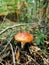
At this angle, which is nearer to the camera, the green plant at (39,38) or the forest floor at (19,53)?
the forest floor at (19,53)

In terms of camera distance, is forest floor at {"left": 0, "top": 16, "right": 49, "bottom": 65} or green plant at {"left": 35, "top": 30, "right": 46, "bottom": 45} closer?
forest floor at {"left": 0, "top": 16, "right": 49, "bottom": 65}

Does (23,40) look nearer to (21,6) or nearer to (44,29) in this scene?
(44,29)

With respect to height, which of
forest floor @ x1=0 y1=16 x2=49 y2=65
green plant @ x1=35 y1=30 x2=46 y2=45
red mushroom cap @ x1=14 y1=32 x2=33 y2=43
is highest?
red mushroom cap @ x1=14 y1=32 x2=33 y2=43

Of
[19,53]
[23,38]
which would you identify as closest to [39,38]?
[23,38]

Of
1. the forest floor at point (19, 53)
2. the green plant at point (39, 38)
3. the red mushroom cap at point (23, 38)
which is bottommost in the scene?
the forest floor at point (19, 53)

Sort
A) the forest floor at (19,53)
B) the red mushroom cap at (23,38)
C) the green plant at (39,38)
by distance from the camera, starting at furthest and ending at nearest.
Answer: the green plant at (39,38), the red mushroom cap at (23,38), the forest floor at (19,53)

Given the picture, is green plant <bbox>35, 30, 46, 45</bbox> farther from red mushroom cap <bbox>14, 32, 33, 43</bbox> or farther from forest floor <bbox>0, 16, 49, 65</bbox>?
red mushroom cap <bbox>14, 32, 33, 43</bbox>

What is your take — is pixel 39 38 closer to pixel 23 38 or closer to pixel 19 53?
pixel 23 38

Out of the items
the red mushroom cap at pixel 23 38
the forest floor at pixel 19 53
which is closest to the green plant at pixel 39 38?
the forest floor at pixel 19 53

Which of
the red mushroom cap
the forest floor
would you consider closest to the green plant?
the forest floor

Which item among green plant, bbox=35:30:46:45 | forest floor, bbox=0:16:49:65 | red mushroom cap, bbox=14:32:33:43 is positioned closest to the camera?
forest floor, bbox=0:16:49:65

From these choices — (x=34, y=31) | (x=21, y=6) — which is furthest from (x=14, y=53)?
(x=21, y=6)

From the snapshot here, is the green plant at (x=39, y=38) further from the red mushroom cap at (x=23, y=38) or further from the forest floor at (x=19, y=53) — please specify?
the red mushroom cap at (x=23, y=38)
